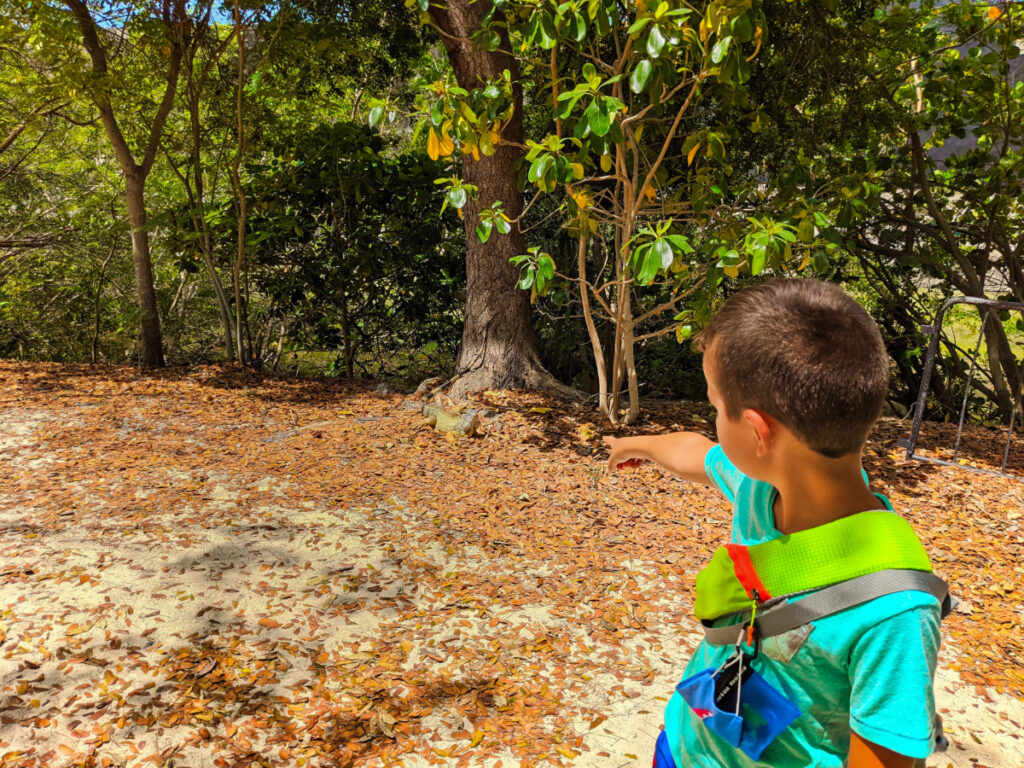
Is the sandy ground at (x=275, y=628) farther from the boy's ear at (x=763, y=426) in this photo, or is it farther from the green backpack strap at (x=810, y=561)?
the boy's ear at (x=763, y=426)

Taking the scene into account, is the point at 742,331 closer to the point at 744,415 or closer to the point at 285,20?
the point at 744,415

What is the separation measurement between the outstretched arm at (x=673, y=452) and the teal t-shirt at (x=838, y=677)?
27 cm

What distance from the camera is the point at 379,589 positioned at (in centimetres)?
321

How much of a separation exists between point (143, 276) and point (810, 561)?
765 cm

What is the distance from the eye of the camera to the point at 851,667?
90 centimetres

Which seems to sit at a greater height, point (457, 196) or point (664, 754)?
point (457, 196)

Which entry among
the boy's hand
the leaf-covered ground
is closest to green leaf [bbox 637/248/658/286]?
the leaf-covered ground

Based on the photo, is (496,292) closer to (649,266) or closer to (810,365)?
(649,266)

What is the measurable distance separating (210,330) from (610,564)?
7186mm

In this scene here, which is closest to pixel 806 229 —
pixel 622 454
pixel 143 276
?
pixel 622 454

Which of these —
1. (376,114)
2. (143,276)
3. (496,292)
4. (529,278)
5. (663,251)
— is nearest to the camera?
(663,251)

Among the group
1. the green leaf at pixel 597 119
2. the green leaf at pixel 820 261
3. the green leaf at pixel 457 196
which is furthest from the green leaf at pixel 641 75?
the green leaf at pixel 820 261

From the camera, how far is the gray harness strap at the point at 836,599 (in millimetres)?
859

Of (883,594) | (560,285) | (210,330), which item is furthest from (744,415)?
(210,330)
